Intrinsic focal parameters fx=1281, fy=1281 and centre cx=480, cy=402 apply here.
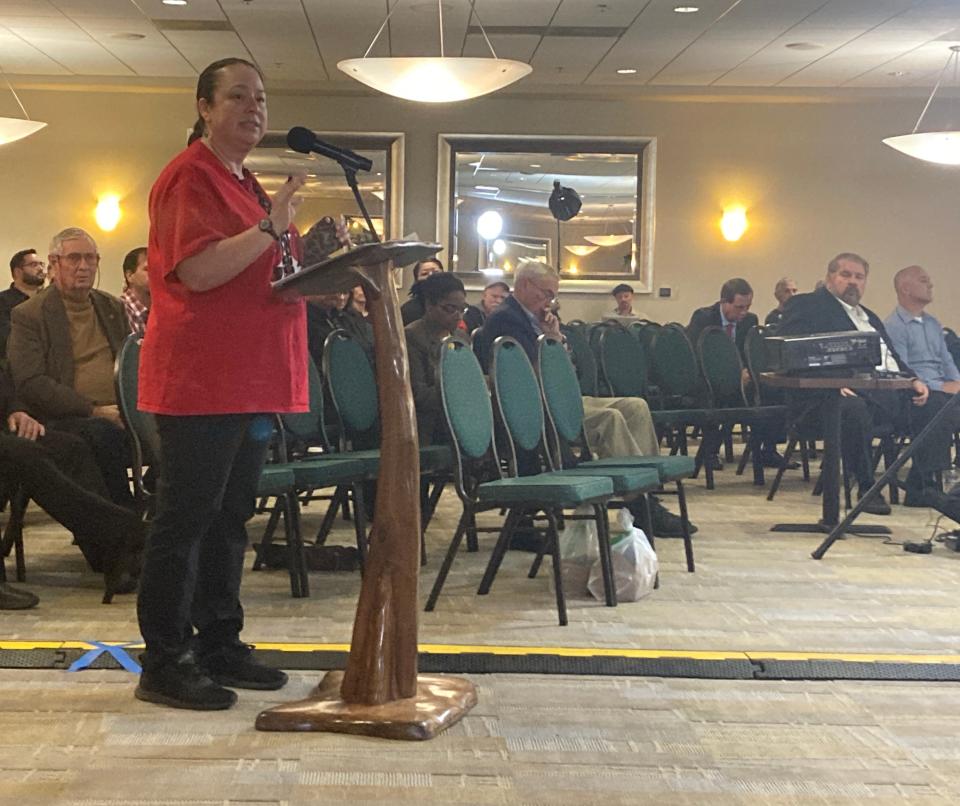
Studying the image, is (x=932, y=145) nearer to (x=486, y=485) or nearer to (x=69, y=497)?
(x=486, y=485)

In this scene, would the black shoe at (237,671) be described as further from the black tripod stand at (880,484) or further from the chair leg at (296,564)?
the black tripod stand at (880,484)

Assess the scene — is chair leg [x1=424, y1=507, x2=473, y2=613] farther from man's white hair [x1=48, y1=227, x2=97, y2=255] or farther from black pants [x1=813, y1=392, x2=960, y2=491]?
black pants [x1=813, y1=392, x2=960, y2=491]

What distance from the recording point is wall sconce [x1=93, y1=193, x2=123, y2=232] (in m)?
11.9

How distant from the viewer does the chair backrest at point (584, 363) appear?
22.2 ft

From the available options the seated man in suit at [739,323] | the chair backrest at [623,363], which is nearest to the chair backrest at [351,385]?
the chair backrest at [623,363]

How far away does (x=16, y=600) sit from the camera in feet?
12.8

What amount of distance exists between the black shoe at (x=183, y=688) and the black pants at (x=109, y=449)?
6.22 feet

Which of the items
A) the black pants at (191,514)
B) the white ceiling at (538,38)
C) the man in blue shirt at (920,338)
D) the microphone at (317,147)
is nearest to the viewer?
the microphone at (317,147)

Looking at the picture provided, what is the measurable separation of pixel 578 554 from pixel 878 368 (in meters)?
2.86

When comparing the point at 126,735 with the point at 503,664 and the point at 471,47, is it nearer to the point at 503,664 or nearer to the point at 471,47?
the point at 503,664

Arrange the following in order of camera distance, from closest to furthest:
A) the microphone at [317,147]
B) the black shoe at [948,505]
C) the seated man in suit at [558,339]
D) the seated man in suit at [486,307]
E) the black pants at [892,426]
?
the microphone at [317,147] < the seated man in suit at [558,339] < the black shoe at [948,505] < the black pants at [892,426] < the seated man in suit at [486,307]

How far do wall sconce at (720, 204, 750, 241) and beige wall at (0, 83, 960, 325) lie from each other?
8 centimetres

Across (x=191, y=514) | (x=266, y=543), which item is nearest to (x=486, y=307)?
(x=266, y=543)

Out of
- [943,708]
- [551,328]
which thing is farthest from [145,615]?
[551,328]
